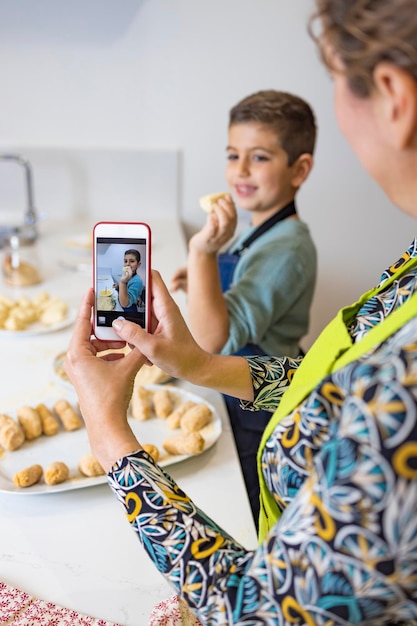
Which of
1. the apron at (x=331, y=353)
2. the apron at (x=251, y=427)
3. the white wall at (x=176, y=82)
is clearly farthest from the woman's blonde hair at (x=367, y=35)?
the white wall at (x=176, y=82)

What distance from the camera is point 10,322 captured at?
1.35 metres

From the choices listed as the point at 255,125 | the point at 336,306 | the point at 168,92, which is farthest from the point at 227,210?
the point at 336,306

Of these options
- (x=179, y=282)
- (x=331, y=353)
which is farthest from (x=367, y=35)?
(x=179, y=282)

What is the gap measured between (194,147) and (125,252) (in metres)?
1.52

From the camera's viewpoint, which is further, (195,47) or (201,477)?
(195,47)

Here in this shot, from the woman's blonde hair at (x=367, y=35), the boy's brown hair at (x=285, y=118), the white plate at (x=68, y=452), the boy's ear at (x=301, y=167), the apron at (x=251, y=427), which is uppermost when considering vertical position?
the woman's blonde hair at (x=367, y=35)

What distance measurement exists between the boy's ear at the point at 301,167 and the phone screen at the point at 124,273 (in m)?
0.71

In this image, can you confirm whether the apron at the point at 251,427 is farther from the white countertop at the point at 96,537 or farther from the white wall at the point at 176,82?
the white wall at the point at 176,82

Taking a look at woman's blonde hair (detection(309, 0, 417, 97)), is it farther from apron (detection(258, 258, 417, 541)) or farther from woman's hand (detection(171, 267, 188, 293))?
woman's hand (detection(171, 267, 188, 293))

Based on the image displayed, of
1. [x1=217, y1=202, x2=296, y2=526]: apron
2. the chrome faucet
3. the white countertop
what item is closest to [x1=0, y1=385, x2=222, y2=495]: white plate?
the white countertop

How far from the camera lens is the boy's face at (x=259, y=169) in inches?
54.7

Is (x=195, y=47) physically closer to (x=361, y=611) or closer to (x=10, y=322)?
(x=10, y=322)

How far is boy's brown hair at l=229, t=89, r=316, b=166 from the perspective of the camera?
1.38 m

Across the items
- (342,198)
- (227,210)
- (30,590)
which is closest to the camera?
(30,590)
